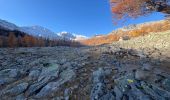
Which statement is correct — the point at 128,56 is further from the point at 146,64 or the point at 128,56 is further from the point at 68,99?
the point at 68,99

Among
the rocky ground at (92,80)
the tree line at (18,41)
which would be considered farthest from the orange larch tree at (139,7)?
the tree line at (18,41)

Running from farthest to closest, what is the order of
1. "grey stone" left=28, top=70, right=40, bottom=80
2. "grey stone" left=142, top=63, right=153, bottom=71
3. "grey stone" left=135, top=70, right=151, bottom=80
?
"grey stone" left=28, top=70, right=40, bottom=80
"grey stone" left=142, top=63, right=153, bottom=71
"grey stone" left=135, top=70, right=151, bottom=80

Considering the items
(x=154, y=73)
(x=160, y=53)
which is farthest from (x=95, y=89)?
→ (x=160, y=53)

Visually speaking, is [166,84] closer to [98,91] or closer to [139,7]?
[98,91]

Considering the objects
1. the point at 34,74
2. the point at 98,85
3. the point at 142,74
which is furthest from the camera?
the point at 34,74

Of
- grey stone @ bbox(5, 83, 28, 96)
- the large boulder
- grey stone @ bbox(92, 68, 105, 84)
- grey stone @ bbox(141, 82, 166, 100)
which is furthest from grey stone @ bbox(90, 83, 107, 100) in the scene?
the large boulder

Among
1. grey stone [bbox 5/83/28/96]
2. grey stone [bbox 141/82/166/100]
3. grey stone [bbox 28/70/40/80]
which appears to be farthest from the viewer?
grey stone [bbox 28/70/40/80]

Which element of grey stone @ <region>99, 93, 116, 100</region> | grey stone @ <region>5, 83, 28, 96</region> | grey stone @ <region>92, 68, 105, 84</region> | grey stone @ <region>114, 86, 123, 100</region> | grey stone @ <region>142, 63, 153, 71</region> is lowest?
grey stone @ <region>5, 83, 28, 96</region>

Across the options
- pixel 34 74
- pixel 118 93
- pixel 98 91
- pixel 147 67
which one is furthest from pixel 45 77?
pixel 147 67

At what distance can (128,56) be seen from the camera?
19562 mm

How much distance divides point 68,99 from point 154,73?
5597 mm

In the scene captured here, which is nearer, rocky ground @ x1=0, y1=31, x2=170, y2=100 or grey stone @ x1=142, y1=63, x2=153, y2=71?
rocky ground @ x1=0, y1=31, x2=170, y2=100

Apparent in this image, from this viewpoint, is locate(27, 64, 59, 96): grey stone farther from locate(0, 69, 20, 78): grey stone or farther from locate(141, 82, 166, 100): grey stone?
locate(141, 82, 166, 100): grey stone

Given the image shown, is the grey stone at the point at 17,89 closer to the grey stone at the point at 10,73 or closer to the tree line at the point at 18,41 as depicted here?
the grey stone at the point at 10,73
